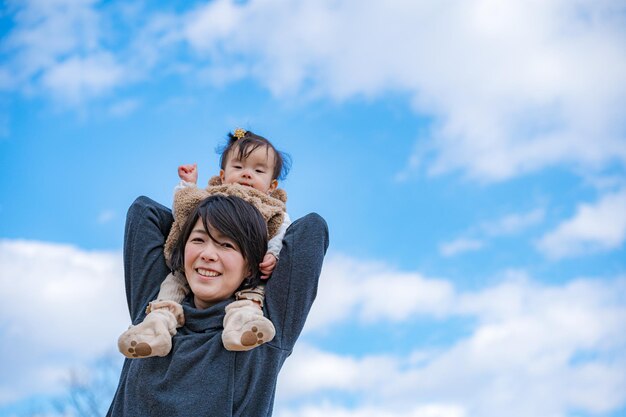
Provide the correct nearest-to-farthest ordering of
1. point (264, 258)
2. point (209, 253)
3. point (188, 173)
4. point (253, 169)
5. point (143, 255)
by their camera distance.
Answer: point (209, 253)
point (264, 258)
point (143, 255)
point (188, 173)
point (253, 169)

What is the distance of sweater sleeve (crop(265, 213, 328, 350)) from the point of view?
2.83 meters

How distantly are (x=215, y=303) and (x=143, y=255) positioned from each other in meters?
0.39

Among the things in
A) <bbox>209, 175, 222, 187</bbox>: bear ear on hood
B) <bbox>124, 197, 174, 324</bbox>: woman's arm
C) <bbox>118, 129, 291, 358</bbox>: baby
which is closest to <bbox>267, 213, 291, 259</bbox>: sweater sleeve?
<bbox>118, 129, 291, 358</bbox>: baby

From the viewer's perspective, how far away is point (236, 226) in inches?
111

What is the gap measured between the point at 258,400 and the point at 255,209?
75 cm

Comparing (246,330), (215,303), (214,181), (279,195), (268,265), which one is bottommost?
(246,330)

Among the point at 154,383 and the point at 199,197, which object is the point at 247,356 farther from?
the point at 199,197

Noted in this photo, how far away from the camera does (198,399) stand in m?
2.61

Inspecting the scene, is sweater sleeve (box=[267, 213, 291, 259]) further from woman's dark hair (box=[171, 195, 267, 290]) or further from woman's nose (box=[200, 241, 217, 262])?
woman's nose (box=[200, 241, 217, 262])

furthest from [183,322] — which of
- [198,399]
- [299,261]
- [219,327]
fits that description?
[299,261]

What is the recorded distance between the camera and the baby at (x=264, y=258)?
2.55 metres

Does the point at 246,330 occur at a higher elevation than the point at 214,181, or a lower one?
lower

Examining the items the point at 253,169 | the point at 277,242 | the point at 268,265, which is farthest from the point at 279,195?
the point at 268,265

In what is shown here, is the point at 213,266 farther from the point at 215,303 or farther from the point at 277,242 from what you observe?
the point at 277,242
